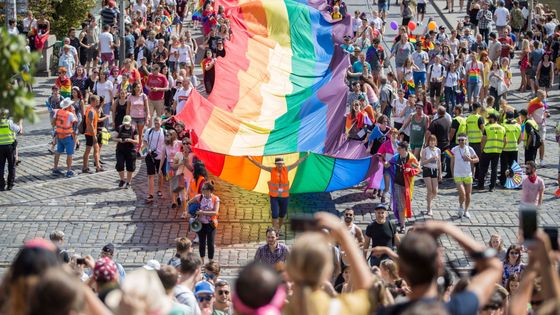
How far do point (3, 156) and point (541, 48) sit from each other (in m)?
15.1

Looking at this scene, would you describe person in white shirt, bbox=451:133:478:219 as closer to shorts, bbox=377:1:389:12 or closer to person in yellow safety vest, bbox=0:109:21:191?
person in yellow safety vest, bbox=0:109:21:191

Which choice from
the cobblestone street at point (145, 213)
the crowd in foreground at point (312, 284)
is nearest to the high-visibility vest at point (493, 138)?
the cobblestone street at point (145, 213)

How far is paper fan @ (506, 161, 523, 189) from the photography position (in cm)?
2042

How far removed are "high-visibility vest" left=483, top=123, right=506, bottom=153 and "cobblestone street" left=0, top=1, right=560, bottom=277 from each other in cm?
82

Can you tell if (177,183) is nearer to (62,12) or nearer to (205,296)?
(205,296)

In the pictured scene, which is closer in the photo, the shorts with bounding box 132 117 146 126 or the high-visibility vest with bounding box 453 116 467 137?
the high-visibility vest with bounding box 453 116 467 137

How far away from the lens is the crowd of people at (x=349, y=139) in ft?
18.9

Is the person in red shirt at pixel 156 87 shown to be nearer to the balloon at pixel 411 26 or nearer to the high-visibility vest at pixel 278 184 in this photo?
the high-visibility vest at pixel 278 184

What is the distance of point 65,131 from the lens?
67.3 feet

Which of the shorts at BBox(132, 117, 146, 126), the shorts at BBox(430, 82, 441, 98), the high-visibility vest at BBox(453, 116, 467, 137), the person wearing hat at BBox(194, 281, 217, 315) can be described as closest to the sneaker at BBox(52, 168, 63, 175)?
the shorts at BBox(132, 117, 146, 126)

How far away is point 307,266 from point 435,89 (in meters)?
20.7

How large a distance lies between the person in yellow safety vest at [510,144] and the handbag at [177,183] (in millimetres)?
5961

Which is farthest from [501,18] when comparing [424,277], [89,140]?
[424,277]

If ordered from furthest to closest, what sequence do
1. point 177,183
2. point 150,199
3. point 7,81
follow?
point 150,199
point 177,183
point 7,81
